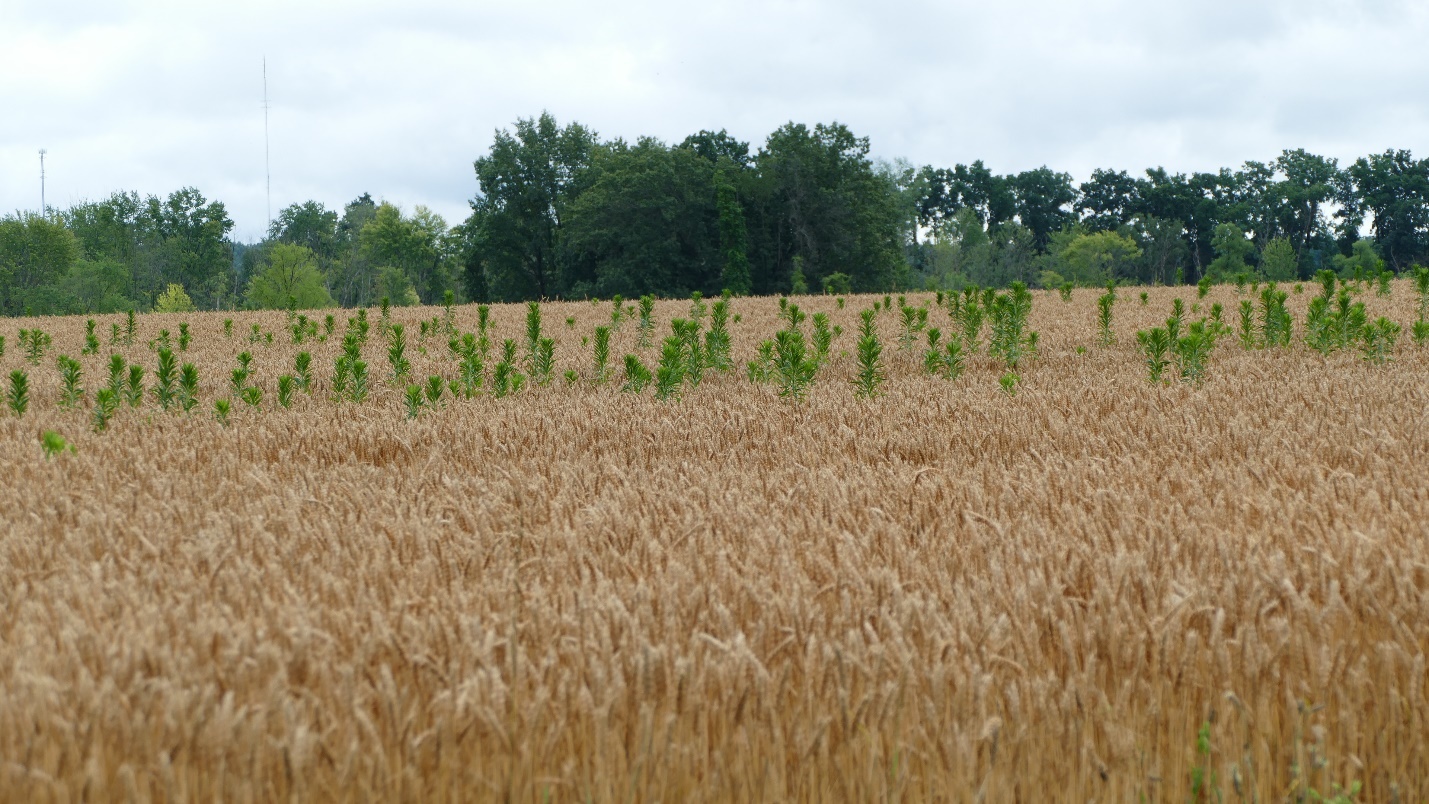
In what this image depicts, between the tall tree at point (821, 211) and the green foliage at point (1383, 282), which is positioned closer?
the green foliage at point (1383, 282)

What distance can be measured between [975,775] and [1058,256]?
103739mm

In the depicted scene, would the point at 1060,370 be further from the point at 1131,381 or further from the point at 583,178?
the point at 583,178

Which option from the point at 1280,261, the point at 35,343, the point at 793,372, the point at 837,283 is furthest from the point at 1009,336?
the point at 1280,261

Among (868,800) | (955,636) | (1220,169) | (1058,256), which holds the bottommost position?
(868,800)

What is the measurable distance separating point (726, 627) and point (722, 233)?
5457 centimetres

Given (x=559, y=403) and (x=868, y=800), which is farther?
(x=559, y=403)

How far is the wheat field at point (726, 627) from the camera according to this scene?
6.91 ft

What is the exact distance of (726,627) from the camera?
256 cm

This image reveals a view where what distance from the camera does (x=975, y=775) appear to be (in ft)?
7.07

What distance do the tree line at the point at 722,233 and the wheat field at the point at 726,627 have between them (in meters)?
40.6

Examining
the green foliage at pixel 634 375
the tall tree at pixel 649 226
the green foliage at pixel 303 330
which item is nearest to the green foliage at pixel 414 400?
the green foliage at pixel 634 375

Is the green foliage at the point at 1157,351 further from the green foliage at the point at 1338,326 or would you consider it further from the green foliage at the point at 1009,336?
the green foliage at the point at 1338,326

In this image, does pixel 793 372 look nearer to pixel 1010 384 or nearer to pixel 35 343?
pixel 1010 384

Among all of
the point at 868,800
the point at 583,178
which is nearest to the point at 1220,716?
the point at 868,800
